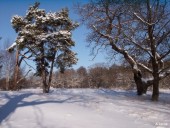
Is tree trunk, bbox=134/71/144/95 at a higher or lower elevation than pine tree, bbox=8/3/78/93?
lower

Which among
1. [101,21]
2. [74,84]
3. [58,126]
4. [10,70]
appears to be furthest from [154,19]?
[74,84]

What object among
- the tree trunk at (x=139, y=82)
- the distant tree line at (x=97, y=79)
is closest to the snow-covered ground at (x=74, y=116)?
the tree trunk at (x=139, y=82)

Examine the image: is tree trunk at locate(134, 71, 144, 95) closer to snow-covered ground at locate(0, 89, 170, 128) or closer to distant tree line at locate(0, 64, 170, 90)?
snow-covered ground at locate(0, 89, 170, 128)

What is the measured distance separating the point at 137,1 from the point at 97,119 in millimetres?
8443

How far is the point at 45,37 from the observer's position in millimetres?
19312

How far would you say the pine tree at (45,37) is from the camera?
19.6 m

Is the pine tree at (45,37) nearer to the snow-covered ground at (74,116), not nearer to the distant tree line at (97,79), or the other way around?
the snow-covered ground at (74,116)

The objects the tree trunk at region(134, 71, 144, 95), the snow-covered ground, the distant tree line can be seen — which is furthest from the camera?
the distant tree line

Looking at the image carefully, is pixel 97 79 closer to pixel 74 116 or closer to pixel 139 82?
pixel 139 82

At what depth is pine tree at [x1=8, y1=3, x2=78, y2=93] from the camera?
19.6 meters

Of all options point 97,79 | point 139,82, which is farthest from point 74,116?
point 97,79

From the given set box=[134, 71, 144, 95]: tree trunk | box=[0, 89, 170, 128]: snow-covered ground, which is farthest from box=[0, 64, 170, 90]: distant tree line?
box=[0, 89, 170, 128]: snow-covered ground

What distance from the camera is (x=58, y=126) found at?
7.69 meters

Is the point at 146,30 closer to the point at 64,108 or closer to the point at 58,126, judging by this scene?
the point at 64,108
